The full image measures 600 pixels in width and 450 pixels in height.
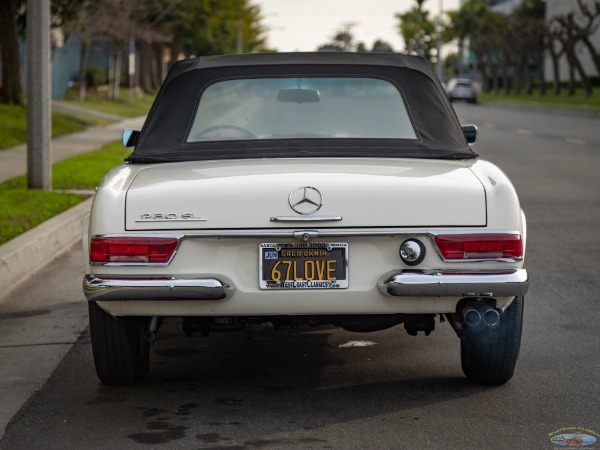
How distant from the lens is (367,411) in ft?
17.6

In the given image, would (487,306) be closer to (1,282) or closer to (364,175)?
(364,175)

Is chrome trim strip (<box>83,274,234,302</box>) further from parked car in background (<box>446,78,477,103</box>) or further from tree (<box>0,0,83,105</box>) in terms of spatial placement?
parked car in background (<box>446,78,477,103</box>)

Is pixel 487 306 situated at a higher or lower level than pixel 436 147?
lower

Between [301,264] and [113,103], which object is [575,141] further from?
[301,264]

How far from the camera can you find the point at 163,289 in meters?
5.12

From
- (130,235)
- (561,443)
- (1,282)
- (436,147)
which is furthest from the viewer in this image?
(1,282)

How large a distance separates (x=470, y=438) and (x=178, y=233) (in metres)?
1.47

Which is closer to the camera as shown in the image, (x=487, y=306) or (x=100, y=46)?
(x=487, y=306)

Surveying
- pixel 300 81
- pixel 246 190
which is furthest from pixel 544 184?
pixel 246 190

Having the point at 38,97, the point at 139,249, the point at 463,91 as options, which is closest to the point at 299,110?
the point at 139,249

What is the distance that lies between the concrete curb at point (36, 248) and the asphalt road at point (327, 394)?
0.56 meters

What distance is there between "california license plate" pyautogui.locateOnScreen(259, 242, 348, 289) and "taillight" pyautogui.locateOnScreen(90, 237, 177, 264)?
1.30 ft

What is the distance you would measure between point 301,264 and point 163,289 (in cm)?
59

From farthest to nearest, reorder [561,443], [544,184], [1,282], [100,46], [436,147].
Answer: [100,46] → [544,184] → [1,282] → [436,147] → [561,443]
